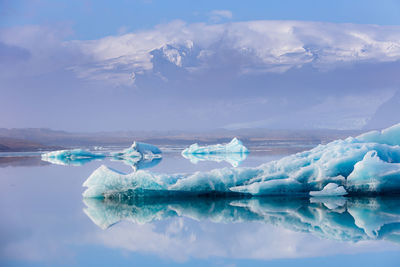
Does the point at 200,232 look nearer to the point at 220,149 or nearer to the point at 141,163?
the point at 141,163

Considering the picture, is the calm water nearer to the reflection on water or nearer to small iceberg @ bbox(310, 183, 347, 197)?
the reflection on water

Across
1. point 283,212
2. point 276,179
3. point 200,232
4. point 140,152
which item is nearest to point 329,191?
point 276,179

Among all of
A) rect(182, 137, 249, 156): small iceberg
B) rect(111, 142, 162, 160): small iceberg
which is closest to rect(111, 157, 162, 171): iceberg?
rect(111, 142, 162, 160): small iceberg

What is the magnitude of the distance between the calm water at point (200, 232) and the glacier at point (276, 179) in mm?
223

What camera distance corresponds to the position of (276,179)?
611 cm

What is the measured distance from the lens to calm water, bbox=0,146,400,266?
3.48m

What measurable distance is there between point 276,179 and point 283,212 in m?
1.14

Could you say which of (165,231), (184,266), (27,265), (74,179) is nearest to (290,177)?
(165,231)

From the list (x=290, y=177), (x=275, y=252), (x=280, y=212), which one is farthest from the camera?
(x=290, y=177)

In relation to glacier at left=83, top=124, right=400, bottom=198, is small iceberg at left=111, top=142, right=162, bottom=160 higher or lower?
higher

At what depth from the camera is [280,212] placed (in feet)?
16.4

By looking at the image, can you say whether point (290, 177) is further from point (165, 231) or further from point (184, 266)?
point (184, 266)

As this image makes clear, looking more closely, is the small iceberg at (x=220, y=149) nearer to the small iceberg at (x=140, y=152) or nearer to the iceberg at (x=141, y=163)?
the small iceberg at (x=140, y=152)

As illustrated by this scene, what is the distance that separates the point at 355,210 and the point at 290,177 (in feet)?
3.95
